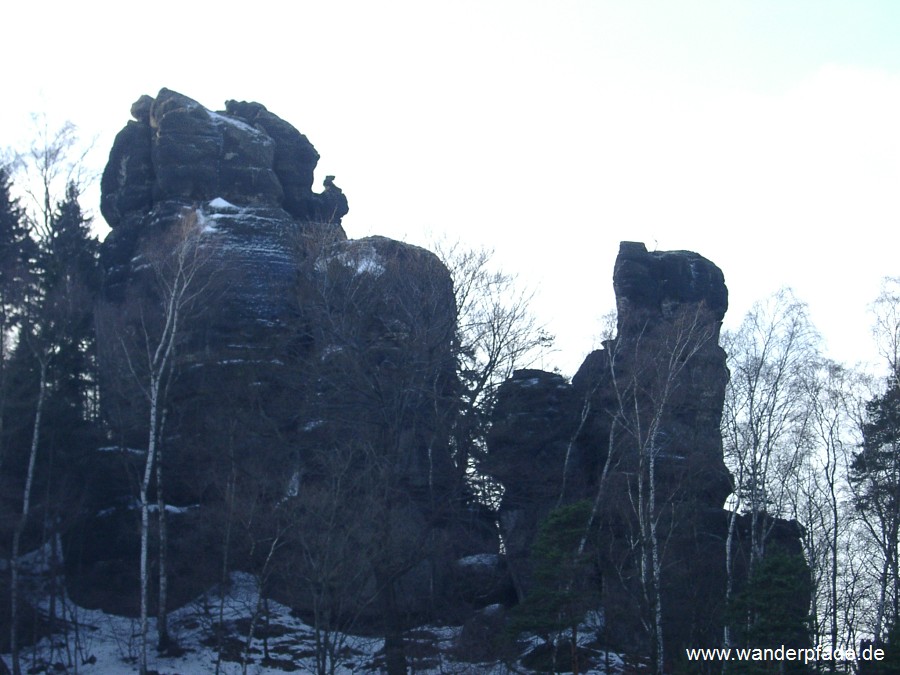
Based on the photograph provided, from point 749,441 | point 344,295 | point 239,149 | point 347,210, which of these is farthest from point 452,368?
point 347,210

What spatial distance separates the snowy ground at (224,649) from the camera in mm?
28172

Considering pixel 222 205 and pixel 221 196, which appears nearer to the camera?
pixel 222 205

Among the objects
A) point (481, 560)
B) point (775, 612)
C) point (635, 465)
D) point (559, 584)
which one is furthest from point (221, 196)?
point (775, 612)

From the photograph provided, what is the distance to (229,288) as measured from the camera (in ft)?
119

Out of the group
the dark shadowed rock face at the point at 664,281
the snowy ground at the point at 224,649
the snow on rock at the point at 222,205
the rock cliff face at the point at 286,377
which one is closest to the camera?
the snowy ground at the point at 224,649

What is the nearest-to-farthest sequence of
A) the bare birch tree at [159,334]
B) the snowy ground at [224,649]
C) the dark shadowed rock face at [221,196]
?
the snowy ground at [224,649] < the bare birch tree at [159,334] < the dark shadowed rock face at [221,196]

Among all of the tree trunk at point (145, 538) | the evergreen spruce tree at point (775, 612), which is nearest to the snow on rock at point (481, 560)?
the tree trunk at point (145, 538)

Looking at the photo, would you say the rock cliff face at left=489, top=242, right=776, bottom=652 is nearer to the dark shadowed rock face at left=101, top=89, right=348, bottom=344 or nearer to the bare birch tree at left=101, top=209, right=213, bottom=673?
the bare birch tree at left=101, top=209, right=213, bottom=673

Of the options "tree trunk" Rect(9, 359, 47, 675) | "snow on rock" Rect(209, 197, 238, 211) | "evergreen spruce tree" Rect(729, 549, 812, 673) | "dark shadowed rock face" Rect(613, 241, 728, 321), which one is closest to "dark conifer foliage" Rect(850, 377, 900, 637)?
"evergreen spruce tree" Rect(729, 549, 812, 673)

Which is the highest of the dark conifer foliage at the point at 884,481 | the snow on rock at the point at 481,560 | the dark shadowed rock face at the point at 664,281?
the dark shadowed rock face at the point at 664,281

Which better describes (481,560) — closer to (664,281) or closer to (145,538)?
(145,538)

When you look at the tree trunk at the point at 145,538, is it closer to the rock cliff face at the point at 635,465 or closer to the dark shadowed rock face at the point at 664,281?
the rock cliff face at the point at 635,465

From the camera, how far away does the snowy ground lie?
28172mm

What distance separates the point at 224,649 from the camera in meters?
30.3
